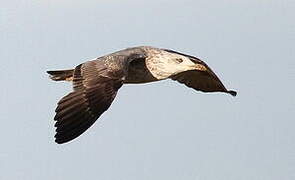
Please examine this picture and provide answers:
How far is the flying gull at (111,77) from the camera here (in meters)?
30.2

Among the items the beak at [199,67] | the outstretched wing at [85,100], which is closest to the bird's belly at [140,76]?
the beak at [199,67]

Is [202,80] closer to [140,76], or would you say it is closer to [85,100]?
[140,76]

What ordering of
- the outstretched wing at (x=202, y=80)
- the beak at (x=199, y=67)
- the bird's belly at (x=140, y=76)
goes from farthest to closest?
the outstretched wing at (x=202, y=80) → the beak at (x=199, y=67) → the bird's belly at (x=140, y=76)

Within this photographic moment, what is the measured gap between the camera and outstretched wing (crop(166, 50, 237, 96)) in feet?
115

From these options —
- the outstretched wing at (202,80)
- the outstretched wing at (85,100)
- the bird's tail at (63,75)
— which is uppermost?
the outstretched wing at (85,100)

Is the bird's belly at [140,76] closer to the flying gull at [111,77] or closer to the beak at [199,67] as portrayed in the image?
the flying gull at [111,77]

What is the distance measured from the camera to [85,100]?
100 feet

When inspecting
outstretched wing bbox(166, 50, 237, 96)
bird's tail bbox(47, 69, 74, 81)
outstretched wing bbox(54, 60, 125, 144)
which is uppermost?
outstretched wing bbox(54, 60, 125, 144)

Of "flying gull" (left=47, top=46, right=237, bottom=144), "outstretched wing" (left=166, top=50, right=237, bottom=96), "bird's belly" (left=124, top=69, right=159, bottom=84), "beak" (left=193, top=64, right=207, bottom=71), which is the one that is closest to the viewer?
"flying gull" (left=47, top=46, right=237, bottom=144)

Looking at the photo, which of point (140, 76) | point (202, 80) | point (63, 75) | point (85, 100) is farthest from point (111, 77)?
point (202, 80)

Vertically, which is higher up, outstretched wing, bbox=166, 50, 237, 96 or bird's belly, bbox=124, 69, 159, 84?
bird's belly, bbox=124, 69, 159, 84

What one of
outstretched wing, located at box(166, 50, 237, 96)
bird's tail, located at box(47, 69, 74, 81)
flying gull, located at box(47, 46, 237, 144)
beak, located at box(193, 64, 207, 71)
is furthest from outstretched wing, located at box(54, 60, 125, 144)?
outstretched wing, located at box(166, 50, 237, 96)

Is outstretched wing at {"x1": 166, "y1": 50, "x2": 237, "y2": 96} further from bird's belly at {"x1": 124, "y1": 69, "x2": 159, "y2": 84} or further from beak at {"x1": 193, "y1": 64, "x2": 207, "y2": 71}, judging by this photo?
bird's belly at {"x1": 124, "y1": 69, "x2": 159, "y2": 84}

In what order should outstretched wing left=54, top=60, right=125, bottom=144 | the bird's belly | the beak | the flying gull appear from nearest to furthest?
outstretched wing left=54, top=60, right=125, bottom=144
the flying gull
the bird's belly
the beak
